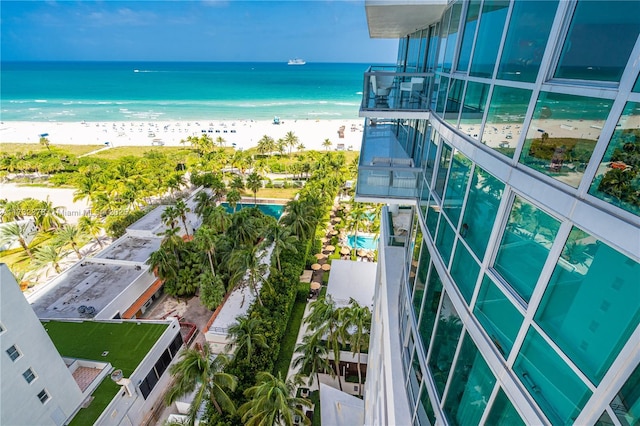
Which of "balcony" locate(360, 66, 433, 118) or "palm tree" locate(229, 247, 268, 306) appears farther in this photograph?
"palm tree" locate(229, 247, 268, 306)

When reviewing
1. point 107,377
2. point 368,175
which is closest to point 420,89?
point 368,175

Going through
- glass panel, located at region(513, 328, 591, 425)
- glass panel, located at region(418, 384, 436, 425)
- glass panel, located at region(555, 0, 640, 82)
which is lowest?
glass panel, located at region(418, 384, 436, 425)

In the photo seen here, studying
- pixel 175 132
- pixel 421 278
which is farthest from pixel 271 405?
pixel 175 132

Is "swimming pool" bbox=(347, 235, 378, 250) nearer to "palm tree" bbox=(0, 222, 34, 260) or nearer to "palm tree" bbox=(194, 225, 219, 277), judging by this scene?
"palm tree" bbox=(194, 225, 219, 277)

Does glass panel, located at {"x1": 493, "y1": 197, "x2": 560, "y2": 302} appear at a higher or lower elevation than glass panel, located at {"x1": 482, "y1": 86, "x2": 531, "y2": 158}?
lower

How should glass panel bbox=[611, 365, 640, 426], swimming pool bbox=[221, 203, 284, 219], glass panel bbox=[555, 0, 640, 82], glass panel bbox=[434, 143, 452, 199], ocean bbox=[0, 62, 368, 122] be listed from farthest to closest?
ocean bbox=[0, 62, 368, 122] → swimming pool bbox=[221, 203, 284, 219] → glass panel bbox=[434, 143, 452, 199] → glass panel bbox=[555, 0, 640, 82] → glass panel bbox=[611, 365, 640, 426]

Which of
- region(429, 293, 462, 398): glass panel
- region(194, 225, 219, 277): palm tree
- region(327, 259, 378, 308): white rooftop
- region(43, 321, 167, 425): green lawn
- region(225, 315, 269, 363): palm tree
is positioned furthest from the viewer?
region(194, 225, 219, 277): palm tree

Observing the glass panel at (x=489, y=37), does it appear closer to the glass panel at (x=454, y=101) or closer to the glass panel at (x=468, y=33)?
the glass panel at (x=468, y=33)

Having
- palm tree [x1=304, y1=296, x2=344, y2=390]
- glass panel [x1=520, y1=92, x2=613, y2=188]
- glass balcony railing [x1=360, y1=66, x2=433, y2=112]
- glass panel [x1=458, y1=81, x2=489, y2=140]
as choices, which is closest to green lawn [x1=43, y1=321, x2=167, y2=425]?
palm tree [x1=304, y1=296, x2=344, y2=390]
